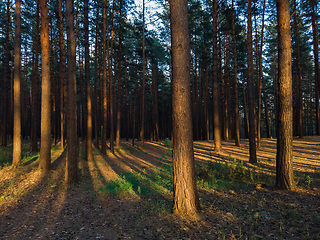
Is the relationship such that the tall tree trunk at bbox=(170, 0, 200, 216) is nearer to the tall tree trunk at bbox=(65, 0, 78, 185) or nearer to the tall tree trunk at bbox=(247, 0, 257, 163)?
the tall tree trunk at bbox=(65, 0, 78, 185)

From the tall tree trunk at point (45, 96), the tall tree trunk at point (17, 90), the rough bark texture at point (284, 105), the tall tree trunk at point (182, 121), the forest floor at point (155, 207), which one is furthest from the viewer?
the tall tree trunk at point (17, 90)

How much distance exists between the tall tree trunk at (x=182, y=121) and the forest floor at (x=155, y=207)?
562 mm

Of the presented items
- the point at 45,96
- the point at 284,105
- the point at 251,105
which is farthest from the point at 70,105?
the point at 251,105

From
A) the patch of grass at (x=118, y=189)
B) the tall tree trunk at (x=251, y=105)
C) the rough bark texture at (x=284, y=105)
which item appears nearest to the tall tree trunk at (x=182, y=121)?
the patch of grass at (x=118, y=189)

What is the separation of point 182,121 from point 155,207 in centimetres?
299

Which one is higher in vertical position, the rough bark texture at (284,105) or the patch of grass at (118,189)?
the rough bark texture at (284,105)

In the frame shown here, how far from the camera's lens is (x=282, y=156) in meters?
6.51

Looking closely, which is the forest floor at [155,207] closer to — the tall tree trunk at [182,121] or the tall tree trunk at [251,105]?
the tall tree trunk at [182,121]

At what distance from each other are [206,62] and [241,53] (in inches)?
174

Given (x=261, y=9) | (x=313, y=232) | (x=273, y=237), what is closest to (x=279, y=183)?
(x=313, y=232)

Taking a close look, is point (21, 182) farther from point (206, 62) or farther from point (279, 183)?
point (206, 62)

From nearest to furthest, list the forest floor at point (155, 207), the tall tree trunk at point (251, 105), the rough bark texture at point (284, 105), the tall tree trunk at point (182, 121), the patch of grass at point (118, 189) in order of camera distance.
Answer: the forest floor at point (155, 207) → the tall tree trunk at point (182, 121) → the rough bark texture at point (284, 105) → the patch of grass at point (118, 189) → the tall tree trunk at point (251, 105)

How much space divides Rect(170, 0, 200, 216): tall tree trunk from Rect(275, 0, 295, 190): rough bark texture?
3.45m

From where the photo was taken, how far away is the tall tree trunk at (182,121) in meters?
5.26
